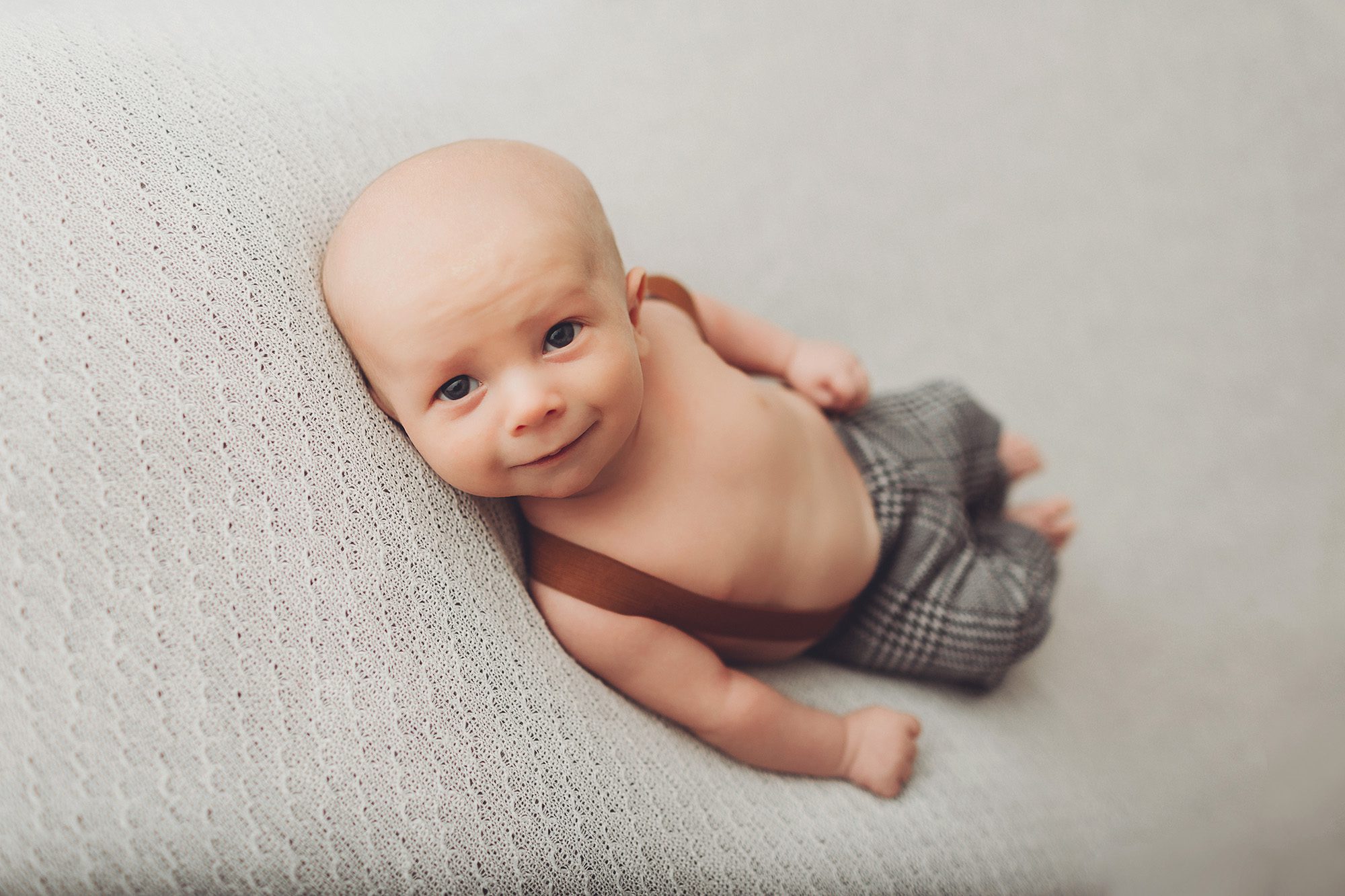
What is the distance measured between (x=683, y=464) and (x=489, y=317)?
0.86ft

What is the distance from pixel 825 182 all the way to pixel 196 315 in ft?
3.12

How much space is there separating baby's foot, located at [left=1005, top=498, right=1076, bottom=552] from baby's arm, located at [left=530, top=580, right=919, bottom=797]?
0.41 metres

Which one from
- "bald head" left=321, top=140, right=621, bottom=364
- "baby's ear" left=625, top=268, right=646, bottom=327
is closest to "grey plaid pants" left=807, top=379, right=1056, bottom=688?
"baby's ear" left=625, top=268, right=646, bottom=327

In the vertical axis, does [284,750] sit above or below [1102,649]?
above

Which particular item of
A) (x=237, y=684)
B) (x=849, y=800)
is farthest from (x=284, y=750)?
(x=849, y=800)

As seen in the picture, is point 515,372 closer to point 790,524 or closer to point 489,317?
point 489,317

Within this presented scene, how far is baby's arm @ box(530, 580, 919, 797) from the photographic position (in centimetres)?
77

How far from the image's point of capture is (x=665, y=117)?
122 centimetres

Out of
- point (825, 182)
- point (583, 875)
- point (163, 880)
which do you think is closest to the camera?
point (163, 880)

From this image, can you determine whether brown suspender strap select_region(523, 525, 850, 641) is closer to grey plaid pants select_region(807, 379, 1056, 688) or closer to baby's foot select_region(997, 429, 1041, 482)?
grey plaid pants select_region(807, 379, 1056, 688)

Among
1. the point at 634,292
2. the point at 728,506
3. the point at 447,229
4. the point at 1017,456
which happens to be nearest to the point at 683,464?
the point at 728,506

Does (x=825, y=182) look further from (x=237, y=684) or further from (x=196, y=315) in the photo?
(x=237, y=684)

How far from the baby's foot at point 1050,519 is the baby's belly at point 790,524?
32 centimetres

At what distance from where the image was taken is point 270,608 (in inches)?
22.7
